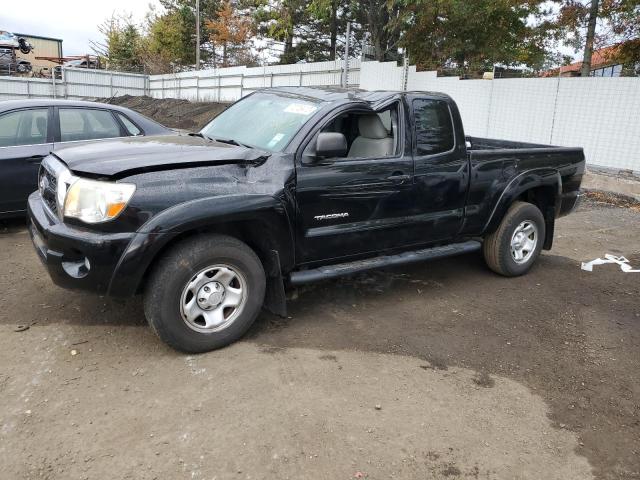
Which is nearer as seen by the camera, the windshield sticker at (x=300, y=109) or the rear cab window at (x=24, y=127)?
the windshield sticker at (x=300, y=109)

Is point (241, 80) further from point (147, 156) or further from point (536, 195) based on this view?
point (147, 156)

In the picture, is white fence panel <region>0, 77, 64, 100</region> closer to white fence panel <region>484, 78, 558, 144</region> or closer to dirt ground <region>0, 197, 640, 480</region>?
white fence panel <region>484, 78, 558, 144</region>

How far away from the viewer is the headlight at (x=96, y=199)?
3234mm

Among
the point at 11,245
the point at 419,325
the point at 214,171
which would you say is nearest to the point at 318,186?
the point at 214,171

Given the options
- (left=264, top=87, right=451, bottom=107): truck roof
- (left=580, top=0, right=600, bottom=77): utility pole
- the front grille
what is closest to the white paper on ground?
(left=264, top=87, right=451, bottom=107): truck roof

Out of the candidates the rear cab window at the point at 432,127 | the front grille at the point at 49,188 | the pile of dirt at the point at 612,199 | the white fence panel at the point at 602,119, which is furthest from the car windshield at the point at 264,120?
the white fence panel at the point at 602,119

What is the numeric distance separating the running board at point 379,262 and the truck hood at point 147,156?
0.94m

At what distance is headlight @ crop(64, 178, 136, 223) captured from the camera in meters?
3.23

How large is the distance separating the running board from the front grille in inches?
69.3

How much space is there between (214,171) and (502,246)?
10.5 ft

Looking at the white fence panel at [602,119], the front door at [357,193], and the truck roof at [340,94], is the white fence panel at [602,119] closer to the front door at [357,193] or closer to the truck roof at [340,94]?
the truck roof at [340,94]

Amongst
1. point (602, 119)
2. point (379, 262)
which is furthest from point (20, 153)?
point (602, 119)

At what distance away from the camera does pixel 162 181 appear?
336 centimetres

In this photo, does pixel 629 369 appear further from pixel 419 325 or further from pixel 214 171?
pixel 214 171
